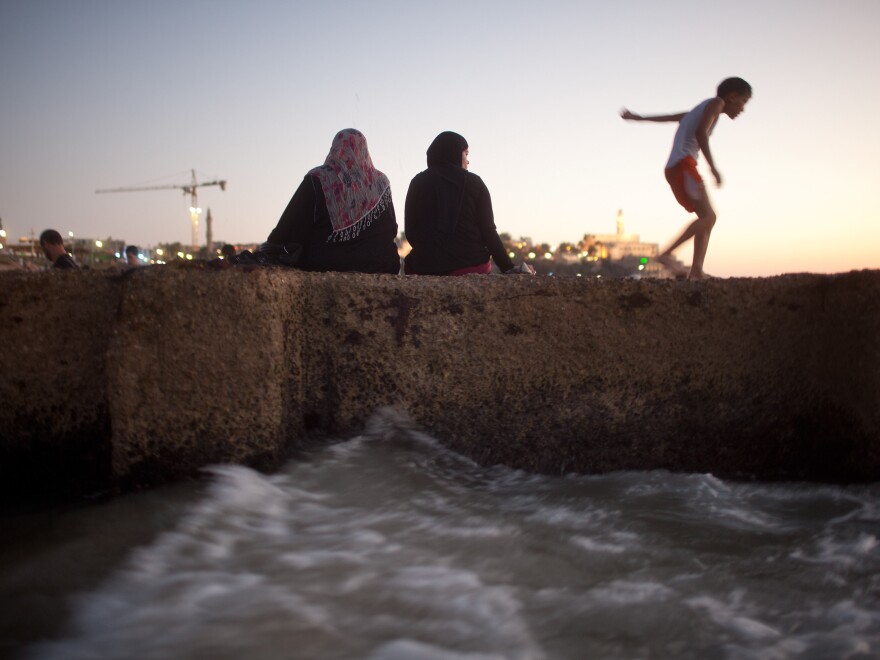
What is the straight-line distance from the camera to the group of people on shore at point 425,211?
12.4ft

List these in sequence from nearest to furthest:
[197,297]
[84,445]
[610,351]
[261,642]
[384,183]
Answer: [261,642], [197,297], [84,445], [610,351], [384,183]

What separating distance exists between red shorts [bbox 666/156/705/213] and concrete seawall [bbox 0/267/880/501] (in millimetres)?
2313

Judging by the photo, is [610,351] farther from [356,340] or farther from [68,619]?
[68,619]

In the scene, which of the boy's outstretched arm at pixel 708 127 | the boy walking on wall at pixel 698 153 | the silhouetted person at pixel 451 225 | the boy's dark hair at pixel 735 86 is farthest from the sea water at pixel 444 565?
the boy's dark hair at pixel 735 86

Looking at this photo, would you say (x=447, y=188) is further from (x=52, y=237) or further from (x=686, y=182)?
(x=52, y=237)

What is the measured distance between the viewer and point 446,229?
4.16m

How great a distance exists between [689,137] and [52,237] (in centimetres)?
672

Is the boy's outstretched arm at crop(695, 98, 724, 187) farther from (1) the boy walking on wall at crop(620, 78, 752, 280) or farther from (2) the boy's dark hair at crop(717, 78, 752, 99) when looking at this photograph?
(2) the boy's dark hair at crop(717, 78, 752, 99)

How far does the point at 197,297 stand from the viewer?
7.19 feet

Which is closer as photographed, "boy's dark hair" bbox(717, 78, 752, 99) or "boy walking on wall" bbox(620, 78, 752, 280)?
"boy walking on wall" bbox(620, 78, 752, 280)

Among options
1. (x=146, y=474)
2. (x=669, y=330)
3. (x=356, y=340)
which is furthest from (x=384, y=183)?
(x=146, y=474)

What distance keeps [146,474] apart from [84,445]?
1.12 ft

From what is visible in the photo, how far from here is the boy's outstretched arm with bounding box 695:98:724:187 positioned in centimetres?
471

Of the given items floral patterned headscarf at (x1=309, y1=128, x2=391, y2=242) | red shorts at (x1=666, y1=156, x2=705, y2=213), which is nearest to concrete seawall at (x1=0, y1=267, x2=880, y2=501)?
floral patterned headscarf at (x1=309, y1=128, x2=391, y2=242)
